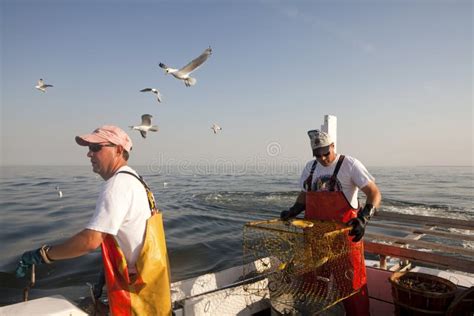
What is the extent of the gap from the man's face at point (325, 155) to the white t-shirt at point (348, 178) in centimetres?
5

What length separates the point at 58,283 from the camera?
808 cm

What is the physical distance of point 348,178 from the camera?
359 centimetres

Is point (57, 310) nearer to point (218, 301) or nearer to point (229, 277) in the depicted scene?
point (218, 301)

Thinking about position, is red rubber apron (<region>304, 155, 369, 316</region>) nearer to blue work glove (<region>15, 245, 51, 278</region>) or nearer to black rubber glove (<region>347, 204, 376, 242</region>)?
black rubber glove (<region>347, 204, 376, 242</region>)

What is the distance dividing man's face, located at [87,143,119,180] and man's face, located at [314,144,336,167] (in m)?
2.08

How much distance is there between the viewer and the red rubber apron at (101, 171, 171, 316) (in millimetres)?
2291

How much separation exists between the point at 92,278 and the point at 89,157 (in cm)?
698

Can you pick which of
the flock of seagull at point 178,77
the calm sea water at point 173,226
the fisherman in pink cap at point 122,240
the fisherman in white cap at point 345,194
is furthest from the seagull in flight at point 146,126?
the fisherman in pink cap at point 122,240

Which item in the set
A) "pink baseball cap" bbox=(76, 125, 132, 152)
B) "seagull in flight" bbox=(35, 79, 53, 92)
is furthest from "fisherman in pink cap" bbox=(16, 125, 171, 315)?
"seagull in flight" bbox=(35, 79, 53, 92)

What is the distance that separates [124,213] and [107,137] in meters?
0.55

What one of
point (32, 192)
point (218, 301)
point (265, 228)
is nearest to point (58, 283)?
point (218, 301)

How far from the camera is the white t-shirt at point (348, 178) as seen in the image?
3.51 m

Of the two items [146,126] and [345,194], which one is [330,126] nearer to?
[345,194]

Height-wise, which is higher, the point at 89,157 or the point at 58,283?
the point at 89,157
